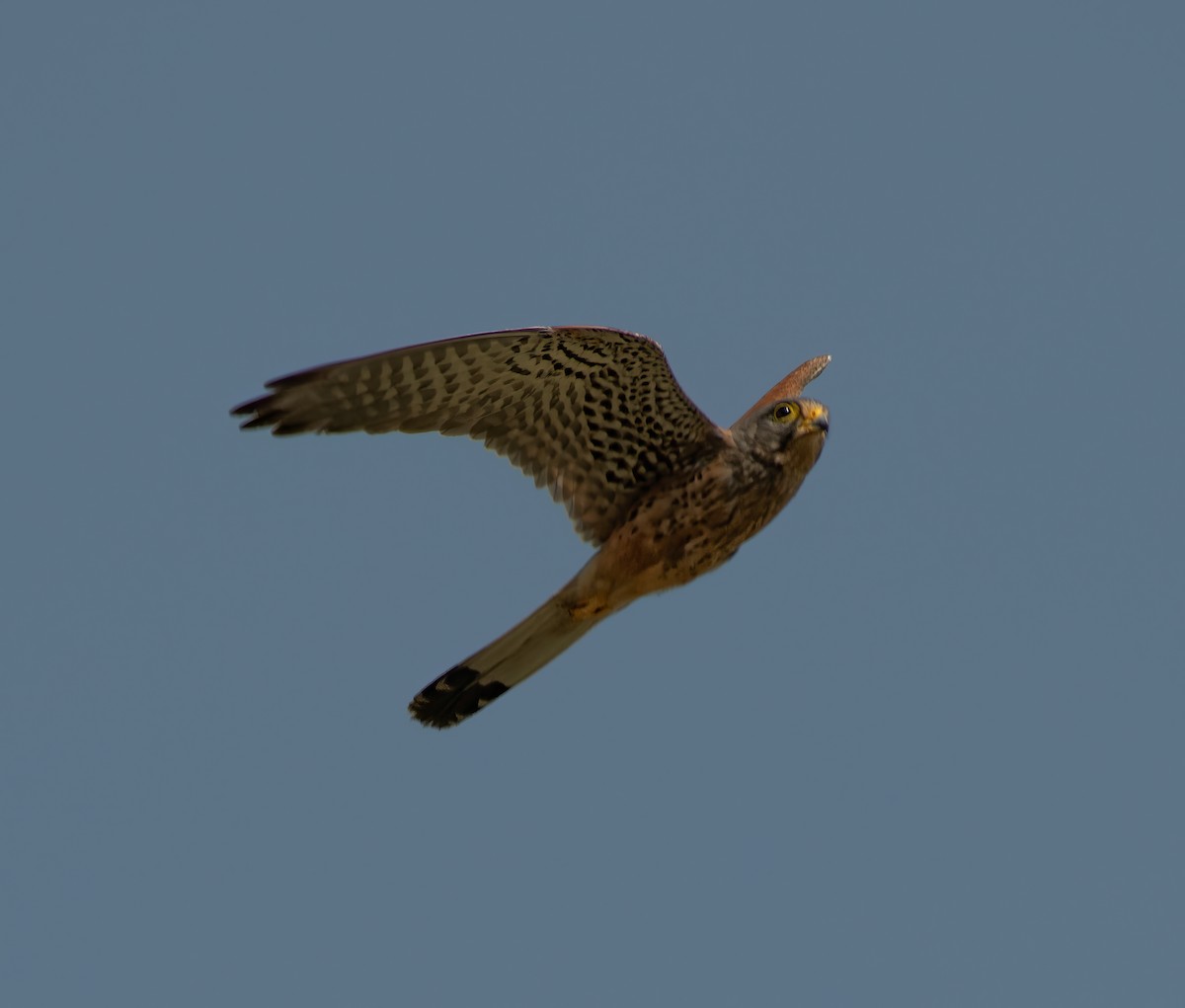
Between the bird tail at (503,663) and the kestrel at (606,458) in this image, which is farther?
the bird tail at (503,663)

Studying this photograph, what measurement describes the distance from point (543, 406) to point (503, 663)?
1243mm

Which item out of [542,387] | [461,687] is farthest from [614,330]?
[461,687]

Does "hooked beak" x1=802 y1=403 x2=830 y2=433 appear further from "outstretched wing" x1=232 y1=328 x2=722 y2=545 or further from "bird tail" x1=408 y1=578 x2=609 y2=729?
"bird tail" x1=408 y1=578 x2=609 y2=729

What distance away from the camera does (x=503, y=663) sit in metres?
8.65

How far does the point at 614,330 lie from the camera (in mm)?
8188

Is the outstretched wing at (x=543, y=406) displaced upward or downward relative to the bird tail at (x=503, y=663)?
upward

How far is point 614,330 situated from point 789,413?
3.23 ft

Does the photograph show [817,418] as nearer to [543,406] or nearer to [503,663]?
[543,406]

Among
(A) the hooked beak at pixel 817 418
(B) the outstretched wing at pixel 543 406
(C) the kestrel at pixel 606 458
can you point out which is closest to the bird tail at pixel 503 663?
(C) the kestrel at pixel 606 458

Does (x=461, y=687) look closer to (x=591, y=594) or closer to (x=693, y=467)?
(x=591, y=594)

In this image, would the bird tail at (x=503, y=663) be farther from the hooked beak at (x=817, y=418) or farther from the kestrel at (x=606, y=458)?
the hooked beak at (x=817, y=418)

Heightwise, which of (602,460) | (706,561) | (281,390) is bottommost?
(706,561)

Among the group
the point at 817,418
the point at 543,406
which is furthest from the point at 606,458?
the point at 817,418

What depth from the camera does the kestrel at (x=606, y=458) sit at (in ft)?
27.4
